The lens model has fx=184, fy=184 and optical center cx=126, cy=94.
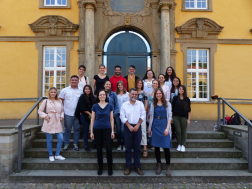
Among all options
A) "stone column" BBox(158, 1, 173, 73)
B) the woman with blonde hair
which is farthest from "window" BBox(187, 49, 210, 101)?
the woman with blonde hair

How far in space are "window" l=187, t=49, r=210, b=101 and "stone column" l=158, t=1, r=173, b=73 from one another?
1323 mm

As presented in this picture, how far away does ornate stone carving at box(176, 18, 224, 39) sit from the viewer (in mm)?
8727

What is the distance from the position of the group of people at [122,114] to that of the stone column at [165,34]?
10.6ft

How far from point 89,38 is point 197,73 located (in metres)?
5.42

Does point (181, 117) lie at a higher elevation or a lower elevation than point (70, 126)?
higher

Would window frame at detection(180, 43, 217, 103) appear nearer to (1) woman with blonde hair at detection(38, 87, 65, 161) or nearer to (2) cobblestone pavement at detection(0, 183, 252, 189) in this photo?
(2) cobblestone pavement at detection(0, 183, 252, 189)

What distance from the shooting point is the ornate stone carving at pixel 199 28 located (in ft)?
28.6

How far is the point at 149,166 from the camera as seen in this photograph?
429cm

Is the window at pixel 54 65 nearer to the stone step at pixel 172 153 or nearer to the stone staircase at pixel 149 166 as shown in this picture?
the stone staircase at pixel 149 166

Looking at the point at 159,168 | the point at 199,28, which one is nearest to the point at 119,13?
the point at 199,28

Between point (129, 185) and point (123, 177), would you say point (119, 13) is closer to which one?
point (123, 177)

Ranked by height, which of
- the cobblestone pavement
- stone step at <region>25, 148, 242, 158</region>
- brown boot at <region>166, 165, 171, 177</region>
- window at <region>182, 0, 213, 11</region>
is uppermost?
window at <region>182, 0, 213, 11</region>

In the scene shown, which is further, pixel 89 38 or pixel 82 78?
pixel 89 38

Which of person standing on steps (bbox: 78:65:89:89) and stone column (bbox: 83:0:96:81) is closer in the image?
person standing on steps (bbox: 78:65:89:89)
